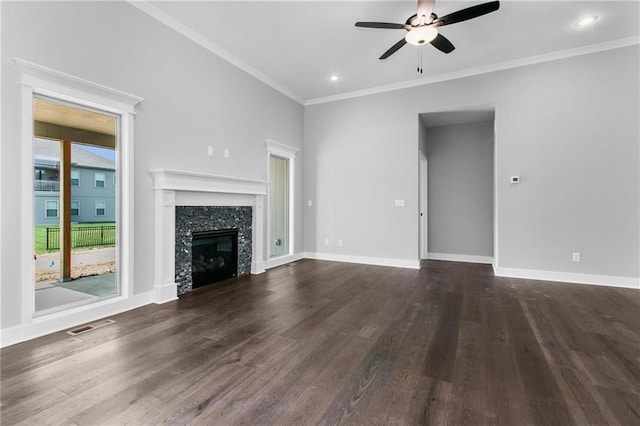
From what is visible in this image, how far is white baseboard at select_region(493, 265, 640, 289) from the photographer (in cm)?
425

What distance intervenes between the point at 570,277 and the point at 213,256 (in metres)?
5.34

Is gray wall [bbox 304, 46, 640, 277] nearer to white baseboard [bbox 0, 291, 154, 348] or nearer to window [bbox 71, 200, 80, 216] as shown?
white baseboard [bbox 0, 291, 154, 348]

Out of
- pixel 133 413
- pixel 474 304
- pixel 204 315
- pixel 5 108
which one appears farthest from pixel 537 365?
pixel 5 108

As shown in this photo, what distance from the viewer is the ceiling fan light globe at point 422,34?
325cm

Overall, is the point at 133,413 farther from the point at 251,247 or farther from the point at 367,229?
the point at 367,229

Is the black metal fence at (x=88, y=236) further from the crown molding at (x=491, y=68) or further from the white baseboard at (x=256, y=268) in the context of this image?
the crown molding at (x=491, y=68)

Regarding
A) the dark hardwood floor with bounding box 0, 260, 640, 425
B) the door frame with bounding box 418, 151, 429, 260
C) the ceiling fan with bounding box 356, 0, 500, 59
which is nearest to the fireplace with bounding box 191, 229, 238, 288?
the dark hardwood floor with bounding box 0, 260, 640, 425

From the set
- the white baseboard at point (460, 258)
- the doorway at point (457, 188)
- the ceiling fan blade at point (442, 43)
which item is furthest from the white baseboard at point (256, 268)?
the ceiling fan blade at point (442, 43)

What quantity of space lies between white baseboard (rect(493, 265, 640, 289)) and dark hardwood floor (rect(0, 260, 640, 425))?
616mm

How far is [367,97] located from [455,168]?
2.49 metres

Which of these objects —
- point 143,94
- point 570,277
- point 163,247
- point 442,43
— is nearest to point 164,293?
point 163,247

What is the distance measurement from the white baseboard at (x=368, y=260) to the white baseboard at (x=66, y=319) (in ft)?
11.7

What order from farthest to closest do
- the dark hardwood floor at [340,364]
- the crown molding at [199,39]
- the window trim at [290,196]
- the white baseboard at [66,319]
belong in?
the window trim at [290,196]
the crown molding at [199,39]
the white baseboard at [66,319]
the dark hardwood floor at [340,364]

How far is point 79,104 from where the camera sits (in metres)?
3.01
